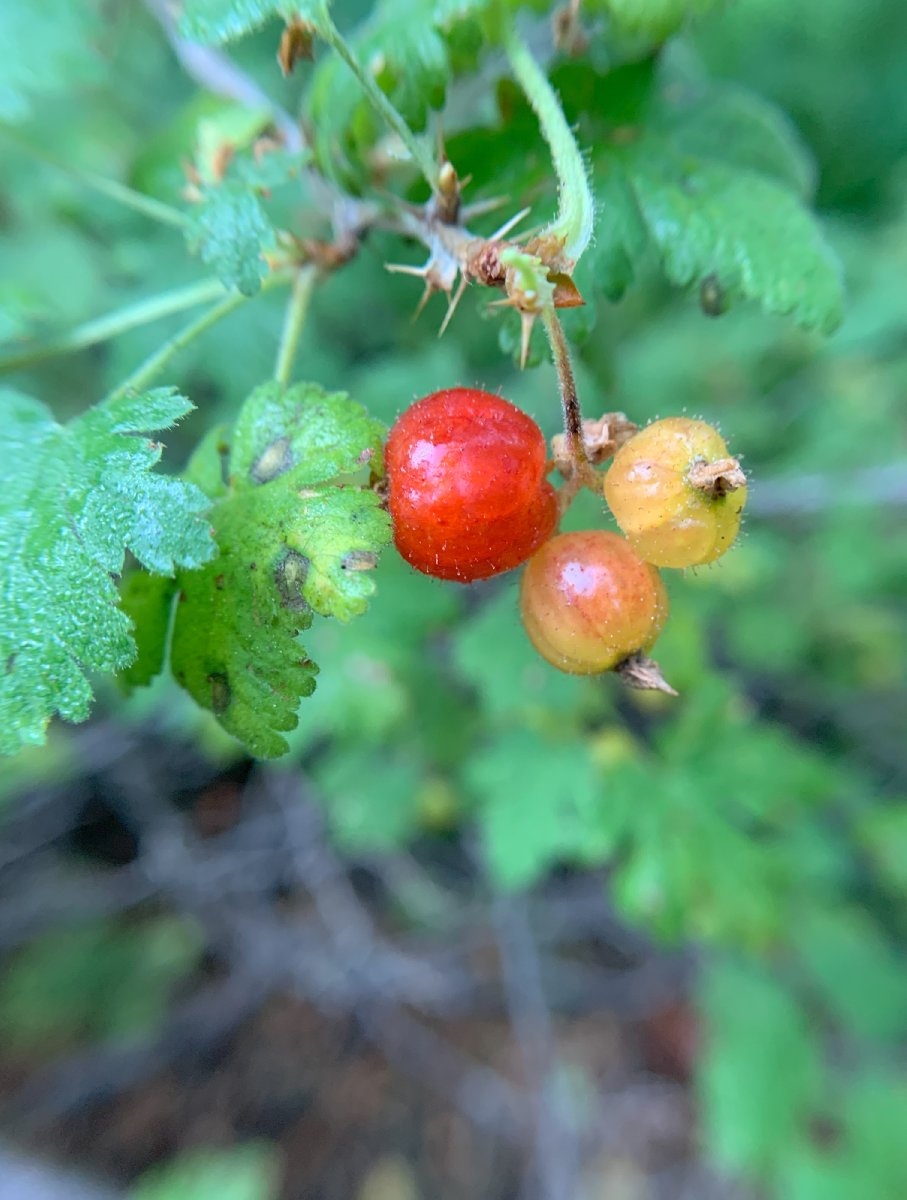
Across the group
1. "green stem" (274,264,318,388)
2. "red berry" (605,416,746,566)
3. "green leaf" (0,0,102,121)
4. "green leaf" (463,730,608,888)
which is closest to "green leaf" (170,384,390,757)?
"green stem" (274,264,318,388)

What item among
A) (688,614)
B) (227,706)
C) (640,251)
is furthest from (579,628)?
(688,614)

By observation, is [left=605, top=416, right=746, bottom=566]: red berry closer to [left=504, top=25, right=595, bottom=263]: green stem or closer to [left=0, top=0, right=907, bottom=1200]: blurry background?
[left=504, top=25, right=595, bottom=263]: green stem

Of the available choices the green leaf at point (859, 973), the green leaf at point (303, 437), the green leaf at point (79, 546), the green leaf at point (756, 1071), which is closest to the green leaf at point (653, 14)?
the green leaf at point (303, 437)

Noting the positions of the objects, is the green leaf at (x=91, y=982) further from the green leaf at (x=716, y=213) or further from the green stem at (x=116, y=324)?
the green leaf at (x=716, y=213)

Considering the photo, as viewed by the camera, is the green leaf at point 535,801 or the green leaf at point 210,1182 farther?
the green leaf at point 210,1182

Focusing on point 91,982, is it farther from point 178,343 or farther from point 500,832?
point 178,343

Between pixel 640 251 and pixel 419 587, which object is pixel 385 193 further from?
pixel 419 587
